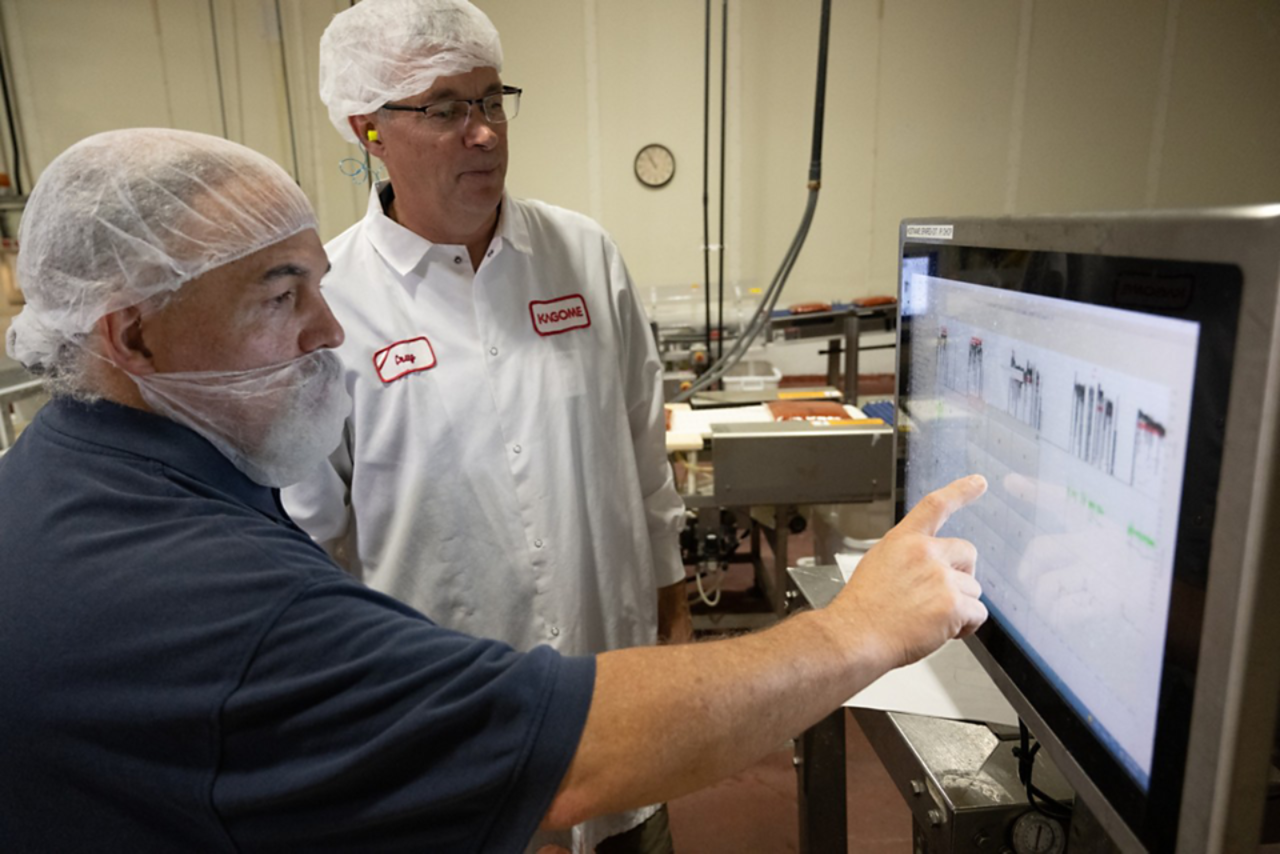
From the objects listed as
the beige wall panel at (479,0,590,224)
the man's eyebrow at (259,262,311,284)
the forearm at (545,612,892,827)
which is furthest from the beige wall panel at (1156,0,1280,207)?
the man's eyebrow at (259,262,311,284)

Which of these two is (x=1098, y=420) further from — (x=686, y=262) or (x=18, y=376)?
(x=686, y=262)

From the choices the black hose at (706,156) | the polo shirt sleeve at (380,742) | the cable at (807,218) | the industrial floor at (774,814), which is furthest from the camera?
the black hose at (706,156)

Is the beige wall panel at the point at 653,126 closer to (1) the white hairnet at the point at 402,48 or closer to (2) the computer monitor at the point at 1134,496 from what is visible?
(1) the white hairnet at the point at 402,48

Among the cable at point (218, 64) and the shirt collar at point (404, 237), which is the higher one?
the cable at point (218, 64)

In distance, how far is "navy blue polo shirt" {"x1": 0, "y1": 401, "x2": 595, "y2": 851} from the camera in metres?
0.56

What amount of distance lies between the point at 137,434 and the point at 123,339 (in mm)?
91

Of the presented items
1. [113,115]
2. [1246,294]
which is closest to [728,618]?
[1246,294]

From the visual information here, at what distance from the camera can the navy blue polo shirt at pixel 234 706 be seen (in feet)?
1.84

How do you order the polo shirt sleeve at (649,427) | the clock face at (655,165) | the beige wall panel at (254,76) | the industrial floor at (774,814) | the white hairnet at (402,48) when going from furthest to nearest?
the clock face at (655,165) → the beige wall panel at (254,76) → the industrial floor at (774,814) → the polo shirt sleeve at (649,427) → the white hairnet at (402,48)

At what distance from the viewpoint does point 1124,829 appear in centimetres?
52

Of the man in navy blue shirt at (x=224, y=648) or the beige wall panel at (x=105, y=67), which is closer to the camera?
the man in navy blue shirt at (x=224, y=648)

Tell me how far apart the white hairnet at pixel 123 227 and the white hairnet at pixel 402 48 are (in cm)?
52

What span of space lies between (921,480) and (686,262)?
448 centimetres

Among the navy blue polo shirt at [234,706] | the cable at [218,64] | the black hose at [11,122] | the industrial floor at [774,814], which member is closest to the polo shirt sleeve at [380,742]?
the navy blue polo shirt at [234,706]
